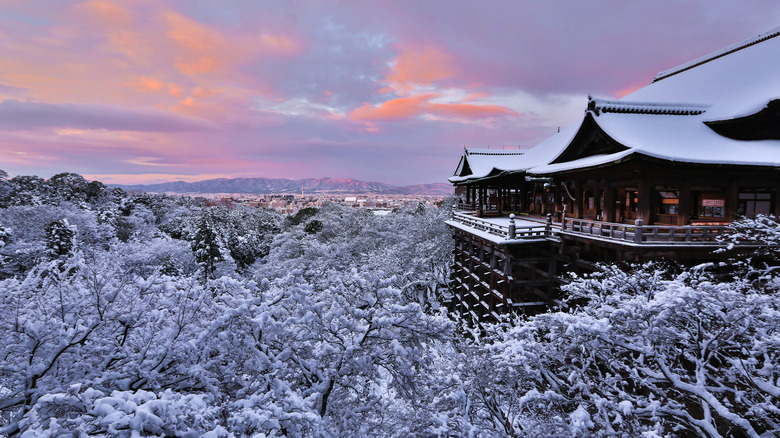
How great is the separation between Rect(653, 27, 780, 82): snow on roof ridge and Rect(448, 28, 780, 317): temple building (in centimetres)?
5

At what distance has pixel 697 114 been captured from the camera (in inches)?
563

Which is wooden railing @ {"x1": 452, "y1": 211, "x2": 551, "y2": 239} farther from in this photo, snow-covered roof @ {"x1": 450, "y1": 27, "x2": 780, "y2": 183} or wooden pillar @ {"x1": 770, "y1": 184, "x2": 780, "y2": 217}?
wooden pillar @ {"x1": 770, "y1": 184, "x2": 780, "y2": 217}

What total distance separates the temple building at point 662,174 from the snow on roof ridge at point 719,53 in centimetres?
5

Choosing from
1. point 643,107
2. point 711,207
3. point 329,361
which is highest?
point 643,107

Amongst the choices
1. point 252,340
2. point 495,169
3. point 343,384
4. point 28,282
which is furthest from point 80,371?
point 495,169

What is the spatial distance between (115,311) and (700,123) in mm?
21320

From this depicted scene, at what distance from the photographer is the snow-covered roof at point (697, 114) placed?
37.2 feet

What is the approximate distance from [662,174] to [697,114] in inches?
232

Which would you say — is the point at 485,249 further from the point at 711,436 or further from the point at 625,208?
the point at 711,436

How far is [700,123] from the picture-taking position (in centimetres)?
1368

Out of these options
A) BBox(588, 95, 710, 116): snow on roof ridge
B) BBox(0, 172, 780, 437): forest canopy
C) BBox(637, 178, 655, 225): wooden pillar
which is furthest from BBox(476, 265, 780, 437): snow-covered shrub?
BBox(588, 95, 710, 116): snow on roof ridge

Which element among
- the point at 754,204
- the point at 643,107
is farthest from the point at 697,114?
the point at 754,204

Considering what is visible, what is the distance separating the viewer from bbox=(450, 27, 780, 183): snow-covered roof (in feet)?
37.2

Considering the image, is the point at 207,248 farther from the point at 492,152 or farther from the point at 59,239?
the point at 492,152
